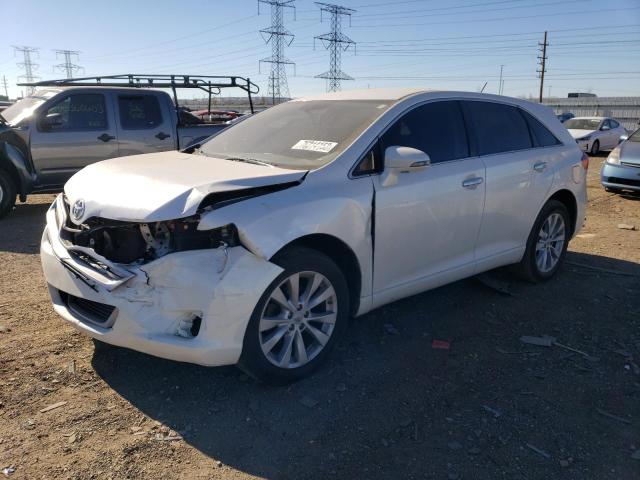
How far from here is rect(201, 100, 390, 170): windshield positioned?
12.2 ft

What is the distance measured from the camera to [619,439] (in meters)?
2.97

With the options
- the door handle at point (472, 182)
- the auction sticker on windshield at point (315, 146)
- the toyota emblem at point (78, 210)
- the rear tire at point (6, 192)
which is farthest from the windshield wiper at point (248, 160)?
the rear tire at point (6, 192)

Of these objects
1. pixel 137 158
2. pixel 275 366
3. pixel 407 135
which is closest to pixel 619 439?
pixel 275 366

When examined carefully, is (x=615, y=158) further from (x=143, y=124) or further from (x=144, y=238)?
(x=144, y=238)

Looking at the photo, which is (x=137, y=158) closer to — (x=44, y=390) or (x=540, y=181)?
(x=44, y=390)

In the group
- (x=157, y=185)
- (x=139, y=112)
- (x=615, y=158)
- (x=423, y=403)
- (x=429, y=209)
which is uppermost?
(x=139, y=112)

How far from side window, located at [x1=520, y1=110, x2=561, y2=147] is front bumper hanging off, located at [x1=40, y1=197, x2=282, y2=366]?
3.17m

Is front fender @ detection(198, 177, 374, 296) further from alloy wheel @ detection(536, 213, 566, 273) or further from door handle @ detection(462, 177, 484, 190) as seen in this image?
alloy wheel @ detection(536, 213, 566, 273)

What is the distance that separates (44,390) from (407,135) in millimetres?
2866

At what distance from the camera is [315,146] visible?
3801 mm

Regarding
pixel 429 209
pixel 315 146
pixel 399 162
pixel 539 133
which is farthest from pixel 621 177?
pixel 315 146

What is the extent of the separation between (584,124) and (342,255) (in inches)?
762

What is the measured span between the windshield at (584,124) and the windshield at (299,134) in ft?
59.1

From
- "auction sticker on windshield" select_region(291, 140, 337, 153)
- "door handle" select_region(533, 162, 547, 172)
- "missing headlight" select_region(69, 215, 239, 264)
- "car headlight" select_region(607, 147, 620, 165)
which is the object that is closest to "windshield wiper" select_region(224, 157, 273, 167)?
"auction sticker on windshield" select_region(291, 140, 337, 153)
